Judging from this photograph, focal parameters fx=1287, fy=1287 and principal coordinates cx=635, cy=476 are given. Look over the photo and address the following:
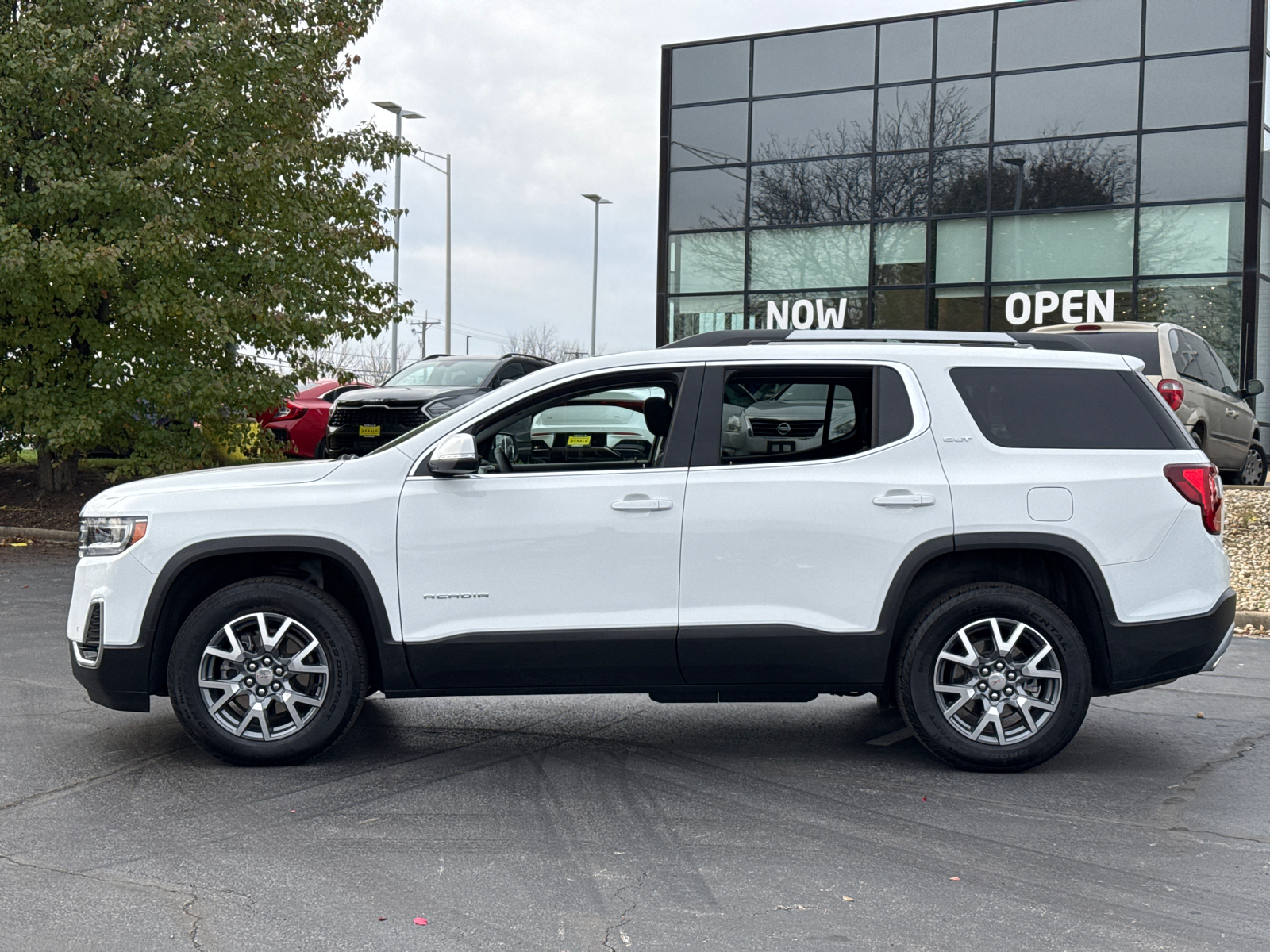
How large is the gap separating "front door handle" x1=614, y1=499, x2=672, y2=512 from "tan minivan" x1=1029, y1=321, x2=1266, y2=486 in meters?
7.02

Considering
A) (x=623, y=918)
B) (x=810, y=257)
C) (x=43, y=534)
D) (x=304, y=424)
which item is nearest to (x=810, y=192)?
(x=810, y=257)

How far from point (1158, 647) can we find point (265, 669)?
3.76 meters

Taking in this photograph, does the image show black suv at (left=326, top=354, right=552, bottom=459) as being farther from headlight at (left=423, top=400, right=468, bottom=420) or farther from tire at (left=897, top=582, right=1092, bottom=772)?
tire at (left=897, top=582, right=1092, bottom=772)

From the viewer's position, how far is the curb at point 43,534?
14.2 meters

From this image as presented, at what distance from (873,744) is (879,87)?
20.7 m

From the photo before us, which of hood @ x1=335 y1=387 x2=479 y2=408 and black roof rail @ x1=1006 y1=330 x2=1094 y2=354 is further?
hood @ x1=335 y1=387 x2=479 y2=408

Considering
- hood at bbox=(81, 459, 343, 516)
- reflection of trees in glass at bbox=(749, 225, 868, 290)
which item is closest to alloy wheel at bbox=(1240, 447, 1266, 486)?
reflection of trees in glass at bbox=(749, 225, 868, 290)

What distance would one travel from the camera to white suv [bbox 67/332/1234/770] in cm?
532

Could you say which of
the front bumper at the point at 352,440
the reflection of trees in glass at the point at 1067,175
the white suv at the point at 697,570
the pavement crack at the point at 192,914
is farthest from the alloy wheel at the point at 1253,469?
the pavement crack at the point at 192,914

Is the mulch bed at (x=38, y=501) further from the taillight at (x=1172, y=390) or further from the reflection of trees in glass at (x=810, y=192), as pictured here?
the reflection of trees in glass at (x=810, y=192)

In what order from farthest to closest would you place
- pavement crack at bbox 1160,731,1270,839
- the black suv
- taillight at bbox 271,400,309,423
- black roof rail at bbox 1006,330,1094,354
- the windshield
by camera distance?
taillight at bbox 271,400,309,423, the windshield, the black suv, black roof rail at bbox 1006,330,1094,354, pavement crack at bbox 1160,731,1270,839

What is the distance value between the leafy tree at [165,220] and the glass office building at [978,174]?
1148cm

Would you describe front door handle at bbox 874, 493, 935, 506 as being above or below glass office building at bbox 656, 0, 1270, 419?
below

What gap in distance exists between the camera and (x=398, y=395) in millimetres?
15883
